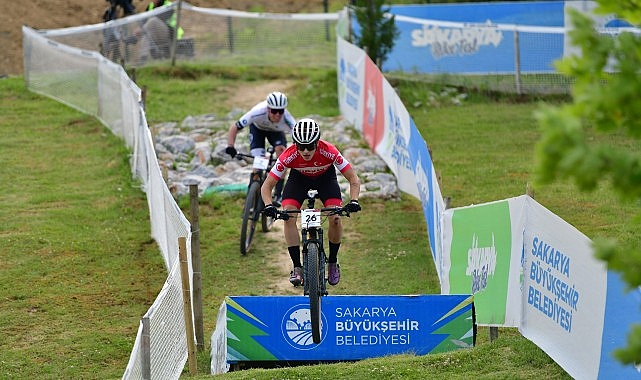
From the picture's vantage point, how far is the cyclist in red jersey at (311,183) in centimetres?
1033

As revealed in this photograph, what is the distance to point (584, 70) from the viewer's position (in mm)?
3604

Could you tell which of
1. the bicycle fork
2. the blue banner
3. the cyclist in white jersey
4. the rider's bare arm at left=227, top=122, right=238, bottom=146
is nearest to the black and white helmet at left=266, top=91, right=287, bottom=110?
the cyclist in white jersey

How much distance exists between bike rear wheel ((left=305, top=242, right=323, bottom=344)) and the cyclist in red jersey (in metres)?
0.70

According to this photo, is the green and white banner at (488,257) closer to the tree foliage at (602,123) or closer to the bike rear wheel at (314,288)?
the bike rear wheel at (314,288)

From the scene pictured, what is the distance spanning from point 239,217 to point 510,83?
8.75 meters

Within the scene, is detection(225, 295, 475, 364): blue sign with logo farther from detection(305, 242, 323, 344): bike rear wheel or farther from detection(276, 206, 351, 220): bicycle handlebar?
detection(276, 206, 351, 220): bicycle handlebar

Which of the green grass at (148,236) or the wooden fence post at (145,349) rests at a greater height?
the wooden fence post at (145,349)

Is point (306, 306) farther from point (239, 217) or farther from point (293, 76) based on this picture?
point (293, 76)

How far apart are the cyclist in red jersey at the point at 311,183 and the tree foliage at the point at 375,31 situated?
40.8 ft

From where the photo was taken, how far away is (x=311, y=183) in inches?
418

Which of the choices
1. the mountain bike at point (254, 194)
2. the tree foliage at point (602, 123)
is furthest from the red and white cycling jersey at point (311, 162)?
the tree foliage at point (602, 123)

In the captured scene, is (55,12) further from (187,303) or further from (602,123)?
(602,123)

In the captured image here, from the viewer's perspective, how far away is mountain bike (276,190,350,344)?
9.34m

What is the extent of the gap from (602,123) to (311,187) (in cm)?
705
